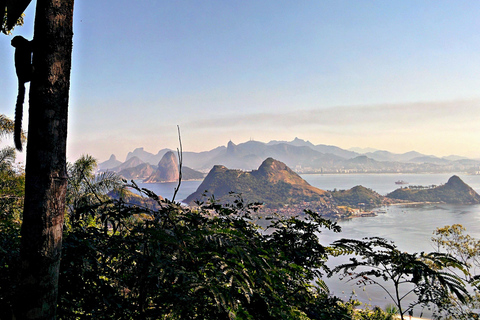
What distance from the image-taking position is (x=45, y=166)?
2.85 feet

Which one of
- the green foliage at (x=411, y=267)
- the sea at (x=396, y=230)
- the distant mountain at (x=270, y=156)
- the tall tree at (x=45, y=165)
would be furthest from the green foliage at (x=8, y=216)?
the distant mountain at (x=270, y=156)

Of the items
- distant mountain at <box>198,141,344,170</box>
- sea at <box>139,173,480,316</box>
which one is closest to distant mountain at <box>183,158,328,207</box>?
sea at <box>139,173,480,316</box>

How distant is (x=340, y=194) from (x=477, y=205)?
22118 millimetres

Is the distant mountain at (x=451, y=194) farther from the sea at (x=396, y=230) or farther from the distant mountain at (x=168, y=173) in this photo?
the distant mountain at (x=168, y=173)

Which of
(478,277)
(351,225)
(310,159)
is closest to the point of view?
(478,277)

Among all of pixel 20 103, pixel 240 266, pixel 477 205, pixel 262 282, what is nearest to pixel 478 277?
pixel 262 282

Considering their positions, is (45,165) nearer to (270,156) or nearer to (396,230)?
(396,230)

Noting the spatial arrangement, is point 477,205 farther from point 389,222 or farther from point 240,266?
point 240,266

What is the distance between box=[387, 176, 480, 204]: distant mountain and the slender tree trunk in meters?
67.1

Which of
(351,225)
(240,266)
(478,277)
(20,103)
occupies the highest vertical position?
(20,103)

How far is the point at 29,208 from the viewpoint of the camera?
2.82ft

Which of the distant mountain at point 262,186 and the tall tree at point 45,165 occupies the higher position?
the tall tree at point 45,165

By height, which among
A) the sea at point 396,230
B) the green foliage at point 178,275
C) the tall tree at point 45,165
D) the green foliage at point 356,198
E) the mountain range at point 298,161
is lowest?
the sea at point 396,230

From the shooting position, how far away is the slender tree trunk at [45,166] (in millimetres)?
835
